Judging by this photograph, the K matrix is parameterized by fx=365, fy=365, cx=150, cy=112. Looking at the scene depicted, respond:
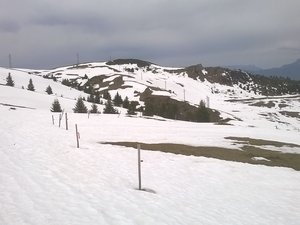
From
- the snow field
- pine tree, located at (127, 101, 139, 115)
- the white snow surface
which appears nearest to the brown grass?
the white snow surface

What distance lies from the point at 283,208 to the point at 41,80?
173554 mm

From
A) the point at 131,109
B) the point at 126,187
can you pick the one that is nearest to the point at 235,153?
the point at 126,187

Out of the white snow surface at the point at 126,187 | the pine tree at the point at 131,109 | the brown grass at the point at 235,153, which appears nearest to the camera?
the white snow surface at the point at 126,187

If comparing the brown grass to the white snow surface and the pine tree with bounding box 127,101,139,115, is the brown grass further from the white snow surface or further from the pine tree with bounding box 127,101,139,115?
the pine tree with bounding box 127,101,139,115

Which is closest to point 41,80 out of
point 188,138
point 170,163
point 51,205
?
point 188,138

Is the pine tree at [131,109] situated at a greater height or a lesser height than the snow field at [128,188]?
greater

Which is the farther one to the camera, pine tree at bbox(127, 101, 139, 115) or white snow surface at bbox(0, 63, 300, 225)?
pine tree at bbox(127, 101, 139, 115)

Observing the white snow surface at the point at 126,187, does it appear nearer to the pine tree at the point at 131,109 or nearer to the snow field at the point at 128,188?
the snow field at the point at 128,188

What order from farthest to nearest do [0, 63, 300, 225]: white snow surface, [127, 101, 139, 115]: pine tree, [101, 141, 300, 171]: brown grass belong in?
[127, 101, 139, 115]: pine tree < [101, 141, 300, 171]: brown grass < [0, 63, 300, 225]: white snow surface

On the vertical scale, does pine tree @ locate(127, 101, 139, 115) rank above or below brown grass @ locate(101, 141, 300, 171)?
above

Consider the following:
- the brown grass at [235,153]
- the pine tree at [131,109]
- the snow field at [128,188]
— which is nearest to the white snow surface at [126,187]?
the snow field at [128,188]

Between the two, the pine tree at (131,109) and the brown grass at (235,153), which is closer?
the brown grass at (235,153)

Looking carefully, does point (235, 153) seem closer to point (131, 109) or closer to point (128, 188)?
point (128, 188)

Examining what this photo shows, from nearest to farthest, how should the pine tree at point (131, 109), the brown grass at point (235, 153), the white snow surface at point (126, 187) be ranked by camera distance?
the white snow surface at point (126, 187) < the brown grass at point (235, 153) < the pine tree at point (131, 109)
